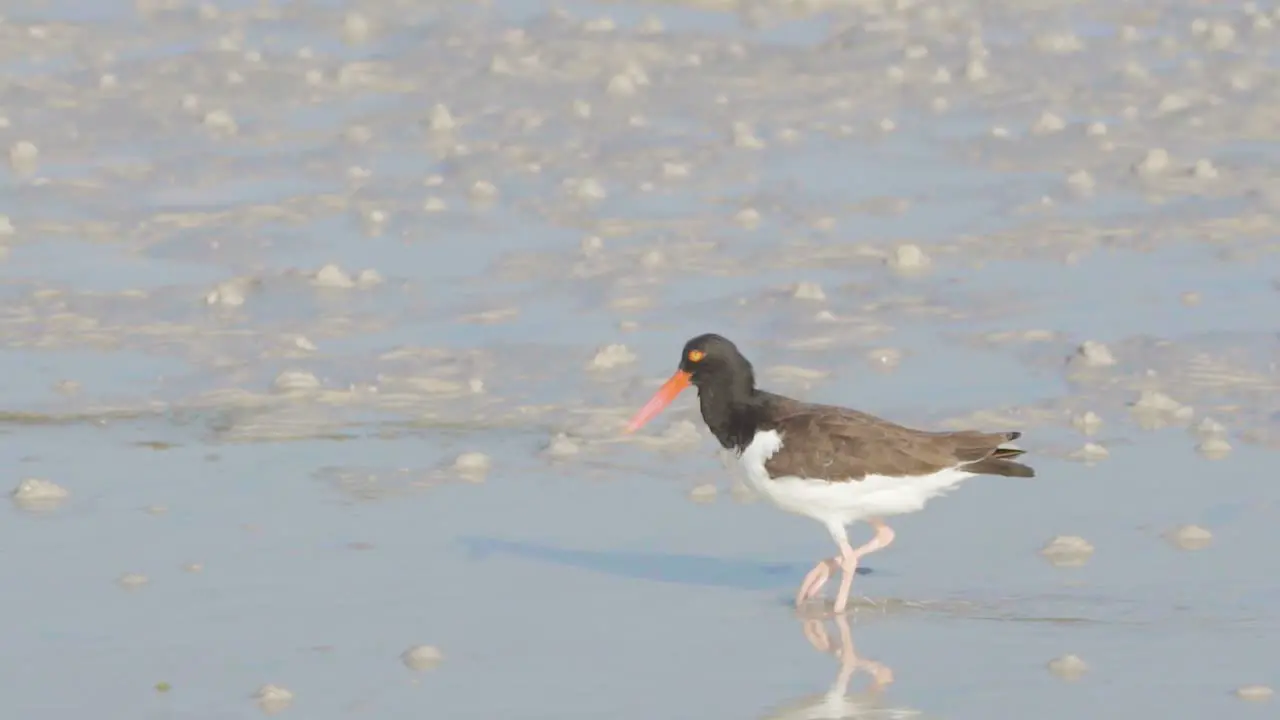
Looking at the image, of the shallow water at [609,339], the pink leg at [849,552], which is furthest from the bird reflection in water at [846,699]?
the pink leg at [849,552]

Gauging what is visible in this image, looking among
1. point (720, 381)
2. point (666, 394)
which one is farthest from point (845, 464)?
point (666, 394)

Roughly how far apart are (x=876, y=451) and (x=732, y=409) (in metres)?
0.84

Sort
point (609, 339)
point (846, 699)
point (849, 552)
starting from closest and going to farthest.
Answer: point (846, 699) → point (849, 552) → point (609, 339)

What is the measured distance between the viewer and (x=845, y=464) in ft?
32.8

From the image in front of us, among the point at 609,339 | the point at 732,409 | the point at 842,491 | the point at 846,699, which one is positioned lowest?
the point at 846,699

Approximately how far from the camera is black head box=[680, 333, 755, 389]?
1068 cm

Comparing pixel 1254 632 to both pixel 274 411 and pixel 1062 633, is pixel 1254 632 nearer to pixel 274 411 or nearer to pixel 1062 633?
pixel 1062 633

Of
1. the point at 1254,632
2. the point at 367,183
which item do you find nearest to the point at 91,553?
the point at 1254,632

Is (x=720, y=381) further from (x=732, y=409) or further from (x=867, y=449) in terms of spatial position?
(x=867, y=449)

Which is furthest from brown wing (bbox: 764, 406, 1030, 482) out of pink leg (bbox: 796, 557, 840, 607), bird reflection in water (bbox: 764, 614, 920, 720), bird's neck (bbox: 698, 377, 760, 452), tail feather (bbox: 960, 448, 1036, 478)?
bird reflection in water (bbox: 764, 614, 920, 720)

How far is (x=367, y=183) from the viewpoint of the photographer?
18344 mm

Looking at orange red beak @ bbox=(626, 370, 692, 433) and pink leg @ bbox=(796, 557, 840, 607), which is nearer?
pink leg @ bbox=(796, 557, 840, 607)

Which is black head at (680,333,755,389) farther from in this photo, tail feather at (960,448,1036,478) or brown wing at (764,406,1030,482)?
tail feather at (960,448,1036,478)

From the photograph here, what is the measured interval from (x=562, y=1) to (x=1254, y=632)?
17458mm
